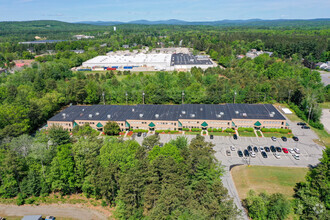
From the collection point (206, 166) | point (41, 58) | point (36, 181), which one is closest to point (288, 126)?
point (206, 166)

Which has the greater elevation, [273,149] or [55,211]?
[273,149]

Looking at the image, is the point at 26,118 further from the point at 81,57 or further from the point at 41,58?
the point at 41,58

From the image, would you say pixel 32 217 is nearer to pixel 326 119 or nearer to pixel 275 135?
pixel 275 135

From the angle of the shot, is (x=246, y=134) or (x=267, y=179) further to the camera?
(x=246, y=134)

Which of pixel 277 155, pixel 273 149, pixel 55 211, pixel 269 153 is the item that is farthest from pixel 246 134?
pixel 55 211

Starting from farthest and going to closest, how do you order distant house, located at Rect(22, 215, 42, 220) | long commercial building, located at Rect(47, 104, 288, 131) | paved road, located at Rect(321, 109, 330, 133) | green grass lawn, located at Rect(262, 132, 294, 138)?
paved road, located at Rect(321, 109, 330, 133)
long commercial building, located at Rect(47, 104, 288, 131)
green grass lawn, located at Rect(262, 132, 294, 138)
distant house, located at Rect(22, 215, 42, 220)

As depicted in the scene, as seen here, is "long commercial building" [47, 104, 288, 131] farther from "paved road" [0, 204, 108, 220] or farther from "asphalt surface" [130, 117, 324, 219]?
"paved road" [0, 204, 108, 220]

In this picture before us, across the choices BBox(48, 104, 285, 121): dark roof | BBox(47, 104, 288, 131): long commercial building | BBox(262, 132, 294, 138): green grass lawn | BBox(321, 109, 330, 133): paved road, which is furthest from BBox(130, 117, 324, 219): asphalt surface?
BBox(48, 104, 285, 121): dark roof
